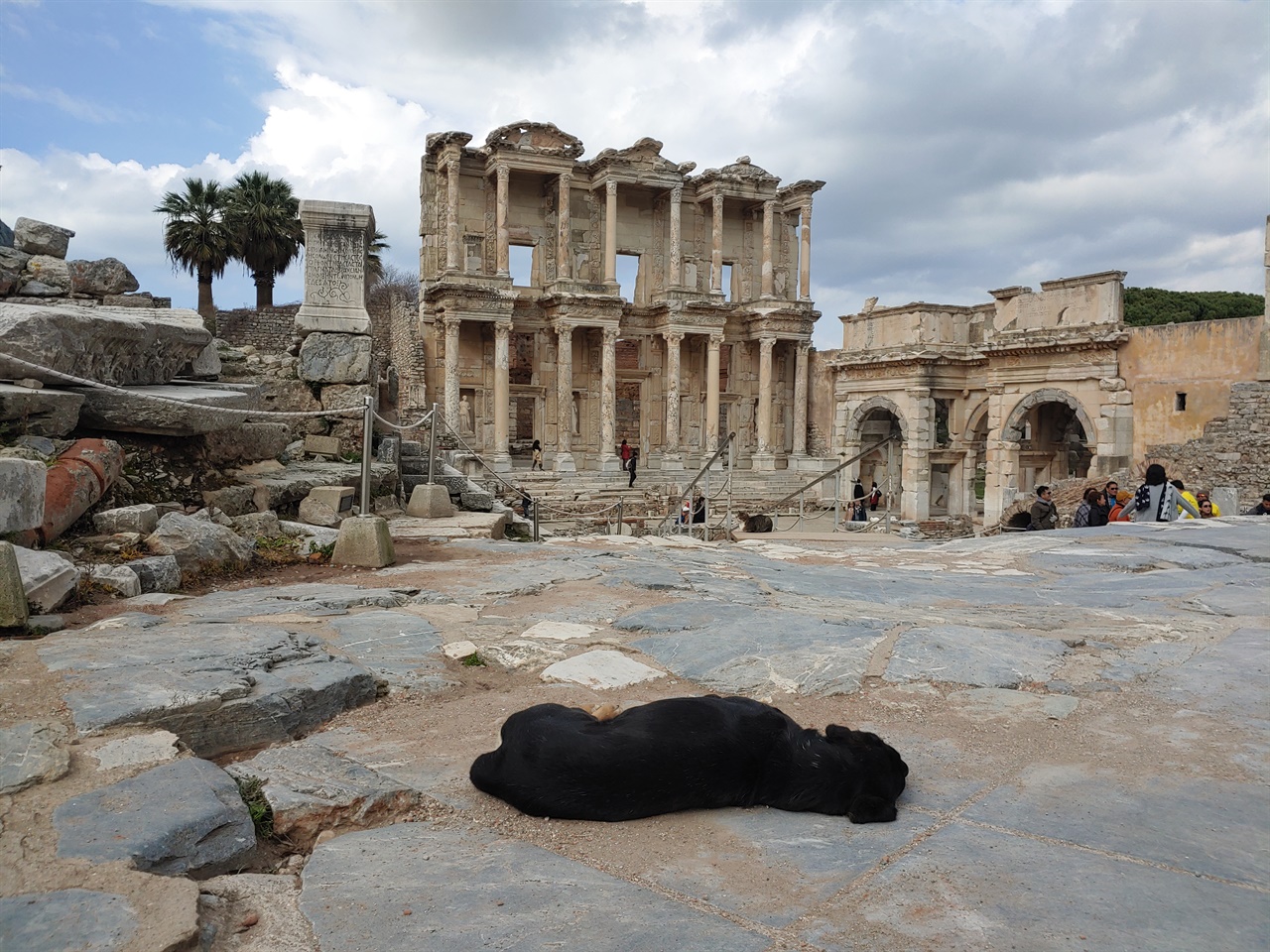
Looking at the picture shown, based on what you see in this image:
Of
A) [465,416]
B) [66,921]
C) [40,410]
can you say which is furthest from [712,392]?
[66,921]

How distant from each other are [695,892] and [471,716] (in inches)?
62.9

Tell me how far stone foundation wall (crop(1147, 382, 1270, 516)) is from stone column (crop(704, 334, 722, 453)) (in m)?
14.0

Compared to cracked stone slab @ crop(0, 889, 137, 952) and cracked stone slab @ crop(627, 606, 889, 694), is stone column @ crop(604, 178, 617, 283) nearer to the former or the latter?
cracked stone slab @ crop(627, 606, 889, 694)

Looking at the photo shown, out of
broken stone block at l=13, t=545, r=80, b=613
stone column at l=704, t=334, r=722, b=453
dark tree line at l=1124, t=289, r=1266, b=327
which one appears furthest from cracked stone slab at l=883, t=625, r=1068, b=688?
dark tree line at l=1124, t=289, r=1266, b=327

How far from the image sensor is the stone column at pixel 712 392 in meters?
29.2

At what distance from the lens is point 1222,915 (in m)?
2.11

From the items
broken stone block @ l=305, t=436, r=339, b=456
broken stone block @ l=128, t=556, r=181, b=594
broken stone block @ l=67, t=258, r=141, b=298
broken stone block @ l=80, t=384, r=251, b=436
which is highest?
broken stone block @ l=67, t=258, r=141, b=298

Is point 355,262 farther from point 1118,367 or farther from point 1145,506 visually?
point 1118,367

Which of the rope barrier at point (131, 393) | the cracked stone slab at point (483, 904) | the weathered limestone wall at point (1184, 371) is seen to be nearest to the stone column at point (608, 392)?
the weathered limestone wall at point (1184, 371)

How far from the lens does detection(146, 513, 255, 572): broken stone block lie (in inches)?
233

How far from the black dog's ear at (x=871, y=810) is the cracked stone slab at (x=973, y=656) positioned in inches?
60.4

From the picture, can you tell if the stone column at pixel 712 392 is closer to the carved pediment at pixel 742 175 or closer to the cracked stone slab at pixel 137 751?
the carved pediment at pixel 742 175

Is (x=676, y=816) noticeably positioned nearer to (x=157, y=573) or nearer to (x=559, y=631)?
(x=559, y=631)

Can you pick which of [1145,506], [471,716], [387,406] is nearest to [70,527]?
[471,716]
